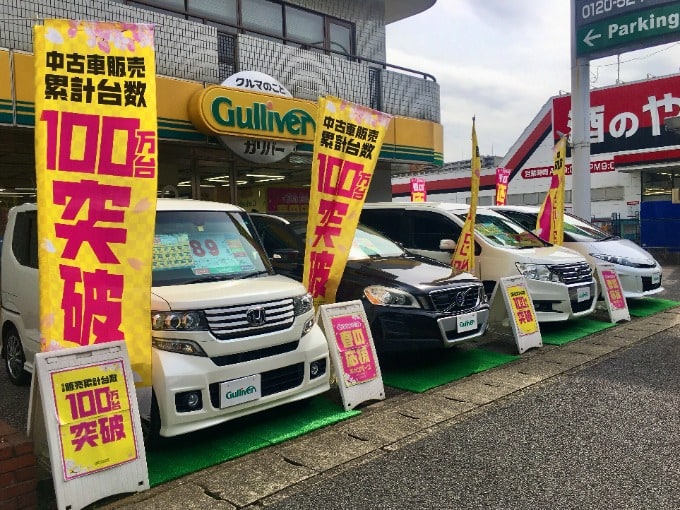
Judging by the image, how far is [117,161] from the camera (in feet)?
12.2

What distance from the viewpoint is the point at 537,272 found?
297 inches

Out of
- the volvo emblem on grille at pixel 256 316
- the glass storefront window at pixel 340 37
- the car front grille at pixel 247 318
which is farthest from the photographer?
the glass storefront window at pixel 340 37

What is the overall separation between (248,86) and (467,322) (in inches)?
238

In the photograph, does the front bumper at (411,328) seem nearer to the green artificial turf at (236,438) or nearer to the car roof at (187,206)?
the green artificial turf at (236,438)

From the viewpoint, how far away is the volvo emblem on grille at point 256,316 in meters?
A: 4.12

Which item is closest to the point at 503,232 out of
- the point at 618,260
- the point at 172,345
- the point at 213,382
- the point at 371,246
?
the point at 618,260

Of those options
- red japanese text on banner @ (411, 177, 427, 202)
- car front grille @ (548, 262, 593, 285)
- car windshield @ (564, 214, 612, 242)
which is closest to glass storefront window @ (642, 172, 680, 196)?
red japanese text on banner @ (411, 177, 427, 202)

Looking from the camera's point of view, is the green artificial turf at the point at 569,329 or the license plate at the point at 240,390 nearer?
the license plate at the point at 240,390

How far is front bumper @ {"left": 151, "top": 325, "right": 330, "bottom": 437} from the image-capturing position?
374cm

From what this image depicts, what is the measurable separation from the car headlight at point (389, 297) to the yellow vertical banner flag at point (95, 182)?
2547mm

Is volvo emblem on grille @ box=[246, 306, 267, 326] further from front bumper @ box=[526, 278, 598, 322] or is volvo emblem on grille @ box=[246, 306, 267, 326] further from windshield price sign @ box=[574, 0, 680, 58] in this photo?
windshield price sign @ box=[574, 0, 680, 58]

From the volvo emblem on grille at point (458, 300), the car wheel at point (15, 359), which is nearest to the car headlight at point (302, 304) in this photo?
the volvo emblem on grille at point (458, 300)

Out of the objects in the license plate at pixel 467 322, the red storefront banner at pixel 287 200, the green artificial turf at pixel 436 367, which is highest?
the red storefront banner at pixel 287 200

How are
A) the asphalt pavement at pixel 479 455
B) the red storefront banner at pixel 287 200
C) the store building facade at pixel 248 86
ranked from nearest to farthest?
the asphalt pavement at pixel 479 455 → the store building facade at pixel 248 86 → the red storefront banner at pixel 287 200
